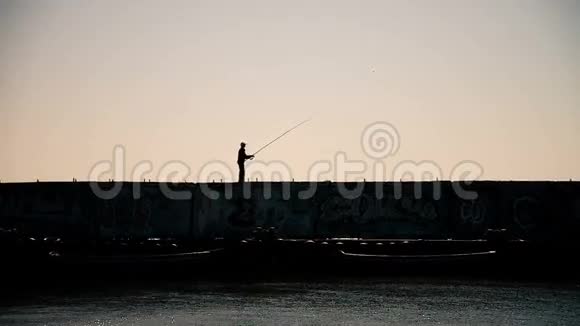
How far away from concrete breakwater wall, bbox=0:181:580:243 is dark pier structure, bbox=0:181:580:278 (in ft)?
0.14

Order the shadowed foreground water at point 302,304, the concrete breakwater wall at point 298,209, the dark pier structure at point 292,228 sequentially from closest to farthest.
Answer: the shadowed foreground water at point 302,304 < the dark pier structure at point 292,228 < the concrete breakwater wall at point 298,209

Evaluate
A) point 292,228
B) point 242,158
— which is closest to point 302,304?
point 242,158

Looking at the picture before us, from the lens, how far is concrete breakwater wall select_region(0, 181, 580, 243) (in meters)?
32.7

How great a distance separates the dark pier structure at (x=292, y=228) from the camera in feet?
91.2

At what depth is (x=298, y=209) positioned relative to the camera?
3400 cm

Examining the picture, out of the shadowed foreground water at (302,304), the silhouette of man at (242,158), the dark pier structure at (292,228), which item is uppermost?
the silhouette of man at (242,158)

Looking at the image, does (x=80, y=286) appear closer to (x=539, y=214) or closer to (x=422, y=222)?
(x=422, y=222)

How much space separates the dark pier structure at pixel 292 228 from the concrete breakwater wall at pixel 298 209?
4 cm

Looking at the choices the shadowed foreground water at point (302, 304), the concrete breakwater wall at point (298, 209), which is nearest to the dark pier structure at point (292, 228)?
the concrete breakwater wall at point (298, 209)

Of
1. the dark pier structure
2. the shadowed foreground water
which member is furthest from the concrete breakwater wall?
the shadowed foreground water

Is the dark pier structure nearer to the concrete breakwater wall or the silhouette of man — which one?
the concrete breakwater wall

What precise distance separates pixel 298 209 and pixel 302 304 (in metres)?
11.8

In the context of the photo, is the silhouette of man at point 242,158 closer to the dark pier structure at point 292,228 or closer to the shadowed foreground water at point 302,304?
the dark pier structure at point 292,228

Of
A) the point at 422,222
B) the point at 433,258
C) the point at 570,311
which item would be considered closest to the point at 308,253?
the point at 433,258
